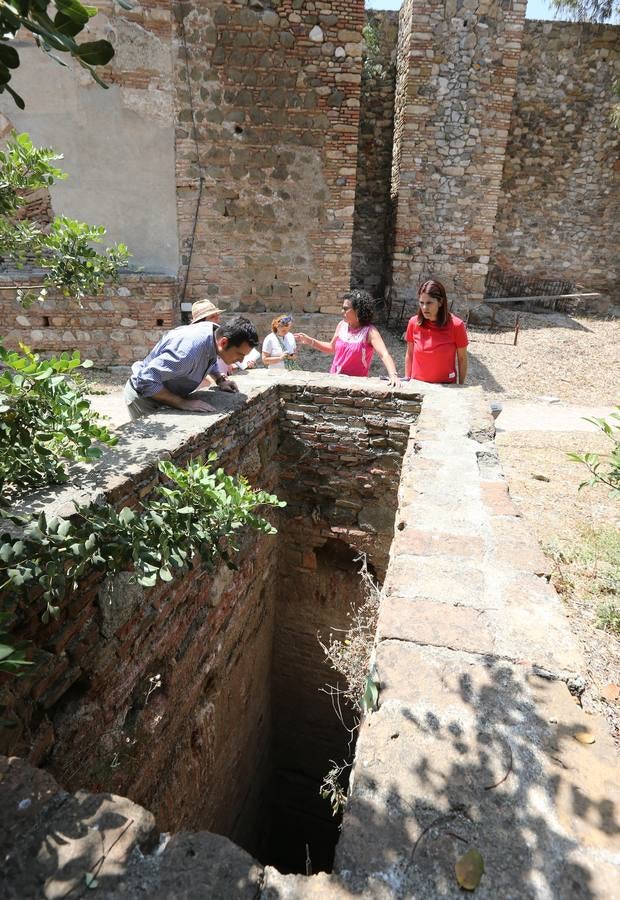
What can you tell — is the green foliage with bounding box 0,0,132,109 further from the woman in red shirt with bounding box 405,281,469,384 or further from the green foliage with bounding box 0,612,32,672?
the woman in red shirt with bounding box 405,281,469,384

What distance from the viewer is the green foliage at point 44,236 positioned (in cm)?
213

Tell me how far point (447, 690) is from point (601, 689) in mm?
1046

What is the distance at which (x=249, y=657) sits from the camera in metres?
4.42

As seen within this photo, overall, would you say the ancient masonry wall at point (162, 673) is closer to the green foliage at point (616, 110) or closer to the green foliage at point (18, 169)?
the green foliage at point (18, 169)

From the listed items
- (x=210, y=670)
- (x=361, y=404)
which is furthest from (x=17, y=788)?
(x=361, y=404)

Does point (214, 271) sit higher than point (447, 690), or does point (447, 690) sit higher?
point (214, 271)

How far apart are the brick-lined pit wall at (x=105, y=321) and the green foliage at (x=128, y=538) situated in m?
6.25

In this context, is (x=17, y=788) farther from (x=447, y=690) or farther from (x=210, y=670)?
(x=210, y=670)

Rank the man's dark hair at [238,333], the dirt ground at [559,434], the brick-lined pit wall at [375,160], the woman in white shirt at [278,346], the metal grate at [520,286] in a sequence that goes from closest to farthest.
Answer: the dirt ground at [559,434]
the man's dark hair at [238,333]
the woman in white shirt at [278,346]
the brick-lined pit wall at [375,160]
the metal grate at [520,286]

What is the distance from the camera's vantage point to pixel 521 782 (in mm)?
1249

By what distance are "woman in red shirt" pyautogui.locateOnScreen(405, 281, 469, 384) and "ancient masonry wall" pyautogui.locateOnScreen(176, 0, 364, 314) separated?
4.00 m

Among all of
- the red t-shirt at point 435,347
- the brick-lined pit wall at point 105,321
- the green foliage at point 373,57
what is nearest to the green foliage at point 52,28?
the red t-shirt at point 435,347

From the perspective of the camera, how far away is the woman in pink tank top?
14.5ft

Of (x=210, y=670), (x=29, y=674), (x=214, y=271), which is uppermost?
(x=214, y=271)
